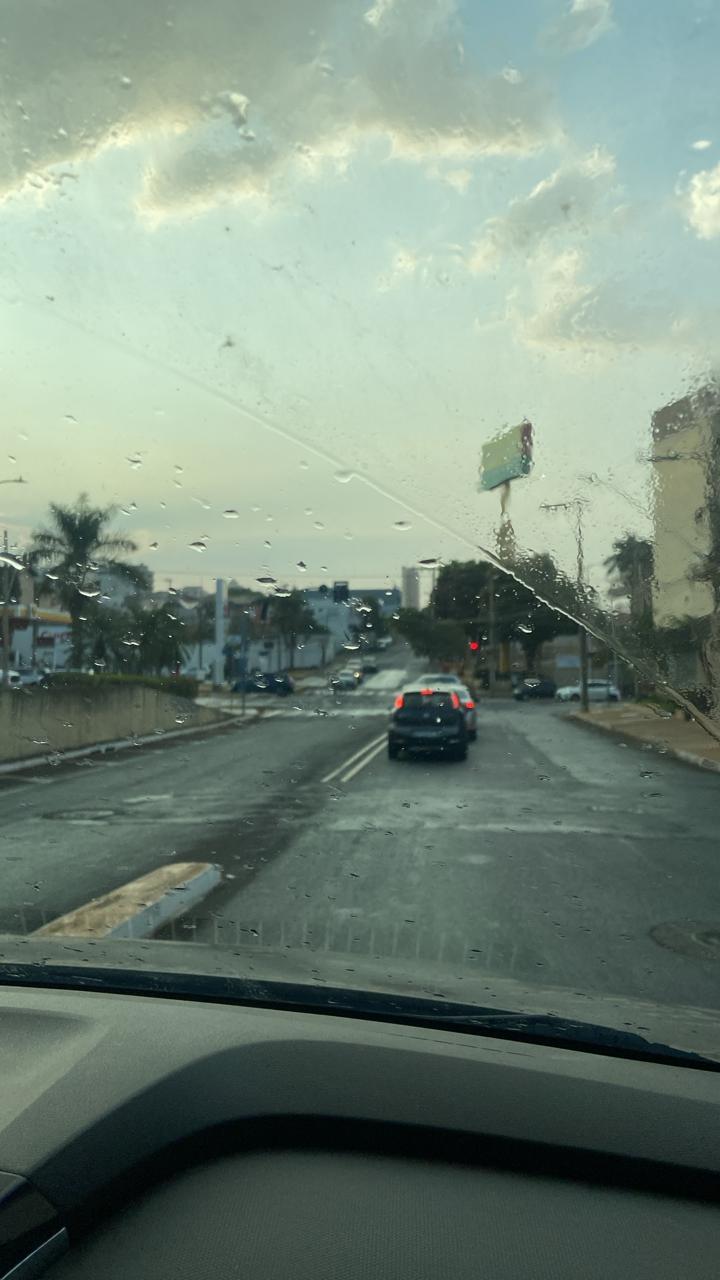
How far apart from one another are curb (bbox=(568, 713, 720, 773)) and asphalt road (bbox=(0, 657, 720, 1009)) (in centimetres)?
39

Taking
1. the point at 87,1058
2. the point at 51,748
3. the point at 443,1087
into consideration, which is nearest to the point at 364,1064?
the point at 443,1087

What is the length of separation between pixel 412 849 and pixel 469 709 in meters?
7.76

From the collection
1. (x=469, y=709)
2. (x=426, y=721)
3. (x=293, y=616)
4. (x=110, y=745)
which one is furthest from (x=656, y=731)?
(x=110, y=745)

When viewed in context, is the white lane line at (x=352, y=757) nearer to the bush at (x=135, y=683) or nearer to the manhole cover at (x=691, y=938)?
the bush at (x=135, y=683)

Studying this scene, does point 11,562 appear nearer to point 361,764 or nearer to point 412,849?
point 412,849

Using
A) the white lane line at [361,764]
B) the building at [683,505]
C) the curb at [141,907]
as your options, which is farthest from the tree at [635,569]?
the white lane line at [361,764]

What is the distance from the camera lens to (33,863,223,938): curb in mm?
4898

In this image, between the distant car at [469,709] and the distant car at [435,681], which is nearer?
the distant car at [435,681]

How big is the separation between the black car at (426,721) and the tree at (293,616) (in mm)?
6050

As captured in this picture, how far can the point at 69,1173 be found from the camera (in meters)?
1.94

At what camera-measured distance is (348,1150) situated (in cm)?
225

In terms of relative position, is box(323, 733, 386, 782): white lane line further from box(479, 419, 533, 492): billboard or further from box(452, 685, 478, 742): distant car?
box(479, 419, 533, 492): billboard

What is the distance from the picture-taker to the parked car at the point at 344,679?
38.8 feet

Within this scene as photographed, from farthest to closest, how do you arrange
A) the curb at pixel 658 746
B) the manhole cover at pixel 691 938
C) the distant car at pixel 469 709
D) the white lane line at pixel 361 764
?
the distant car at pixel 469 709 → the white lane line at pixel 361 764 → the curb at pixel 658 746 → the manhole cover at pixel 691 938
